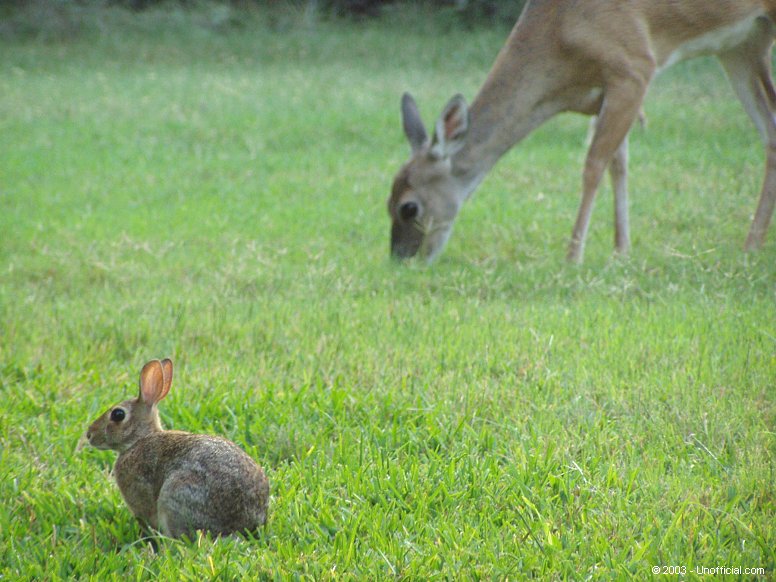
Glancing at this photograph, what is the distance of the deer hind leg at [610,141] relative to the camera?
23.0 ft

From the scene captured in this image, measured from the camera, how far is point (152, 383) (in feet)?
11.9

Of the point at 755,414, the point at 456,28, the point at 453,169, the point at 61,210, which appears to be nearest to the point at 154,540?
the point at 755,414

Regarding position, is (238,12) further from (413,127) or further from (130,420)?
(130,420)

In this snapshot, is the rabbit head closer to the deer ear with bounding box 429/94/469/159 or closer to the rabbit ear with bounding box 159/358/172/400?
the rabbit ear with bounding box 159/358/172/400

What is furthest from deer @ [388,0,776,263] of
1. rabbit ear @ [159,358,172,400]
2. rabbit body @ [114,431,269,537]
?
rabbit body @ [114,431,269,537]

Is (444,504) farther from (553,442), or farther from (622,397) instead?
(622,397)

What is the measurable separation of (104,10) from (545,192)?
20945 mm

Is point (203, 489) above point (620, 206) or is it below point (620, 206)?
below

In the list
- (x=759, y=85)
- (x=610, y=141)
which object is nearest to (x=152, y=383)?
(x=610, y=141)

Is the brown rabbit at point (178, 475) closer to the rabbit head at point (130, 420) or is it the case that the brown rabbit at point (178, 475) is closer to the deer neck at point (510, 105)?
the rabbit head at point (130, 420)

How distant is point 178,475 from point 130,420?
485 millimetres

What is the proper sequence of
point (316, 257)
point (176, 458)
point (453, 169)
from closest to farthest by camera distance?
1. point (176, 458)
2. point (316, 257)
3. point (453, 169)

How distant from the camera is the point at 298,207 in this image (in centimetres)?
919

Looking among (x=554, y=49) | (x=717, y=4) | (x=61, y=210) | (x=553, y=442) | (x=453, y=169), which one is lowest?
(x=61, y=210)
